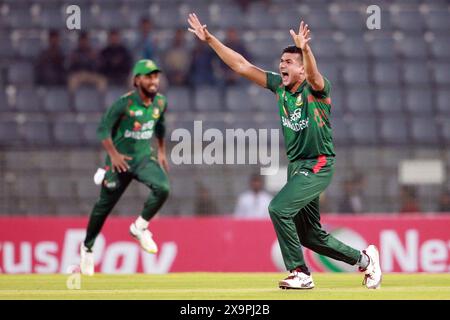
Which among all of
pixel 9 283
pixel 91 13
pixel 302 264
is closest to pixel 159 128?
pixel 9 283

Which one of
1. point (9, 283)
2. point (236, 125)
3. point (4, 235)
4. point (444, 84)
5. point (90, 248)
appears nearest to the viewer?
point (9, 283)

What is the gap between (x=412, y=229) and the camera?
50.8 ft

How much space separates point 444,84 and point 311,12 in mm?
2888

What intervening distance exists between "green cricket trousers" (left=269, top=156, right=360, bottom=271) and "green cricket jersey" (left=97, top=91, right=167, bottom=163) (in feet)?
10.3

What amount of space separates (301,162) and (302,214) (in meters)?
0.50

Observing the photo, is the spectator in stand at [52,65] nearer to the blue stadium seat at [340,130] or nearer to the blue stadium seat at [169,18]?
the blue stadium seat at [169,18]

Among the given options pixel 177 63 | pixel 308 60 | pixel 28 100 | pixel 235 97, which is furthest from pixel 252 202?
pixel 308 60

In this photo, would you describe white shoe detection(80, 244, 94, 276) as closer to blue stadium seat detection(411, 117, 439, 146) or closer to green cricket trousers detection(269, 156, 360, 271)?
green cricket trousers detection(269, 156, 360, 271)

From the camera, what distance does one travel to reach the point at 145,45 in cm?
1839

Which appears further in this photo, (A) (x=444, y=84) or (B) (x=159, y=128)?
(A) (x=444, y=84)

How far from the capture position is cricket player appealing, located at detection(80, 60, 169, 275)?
39.8 feet

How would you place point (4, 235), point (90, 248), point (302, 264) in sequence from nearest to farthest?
point (302, 264) → point (90, 248) → point (4, 235)

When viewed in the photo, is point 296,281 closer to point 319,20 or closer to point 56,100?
point 56,100

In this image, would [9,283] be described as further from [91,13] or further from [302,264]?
[91,13]
